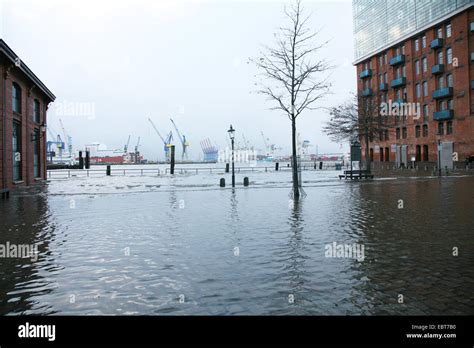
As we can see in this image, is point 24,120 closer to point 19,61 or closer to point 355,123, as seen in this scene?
point 19,61

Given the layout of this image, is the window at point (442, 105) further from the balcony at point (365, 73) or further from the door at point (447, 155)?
the balcony at point (365, 73)

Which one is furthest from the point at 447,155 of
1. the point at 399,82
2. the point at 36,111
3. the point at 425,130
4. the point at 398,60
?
the point at 36,111

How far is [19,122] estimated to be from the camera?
26141 mm

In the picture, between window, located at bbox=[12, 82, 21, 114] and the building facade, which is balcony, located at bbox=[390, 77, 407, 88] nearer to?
the building facade

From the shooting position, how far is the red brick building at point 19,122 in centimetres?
2206

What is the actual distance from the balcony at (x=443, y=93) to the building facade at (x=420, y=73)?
0.40 feet

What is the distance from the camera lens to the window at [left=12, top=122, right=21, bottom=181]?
2534 centimetres

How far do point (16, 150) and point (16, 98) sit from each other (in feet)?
11.6

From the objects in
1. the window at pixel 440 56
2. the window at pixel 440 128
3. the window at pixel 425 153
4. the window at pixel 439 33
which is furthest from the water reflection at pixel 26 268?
the window at pixel 439 33

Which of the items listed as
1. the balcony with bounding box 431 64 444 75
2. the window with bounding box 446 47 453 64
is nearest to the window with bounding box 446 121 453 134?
the balcony with bounding box 431 64 444 75
